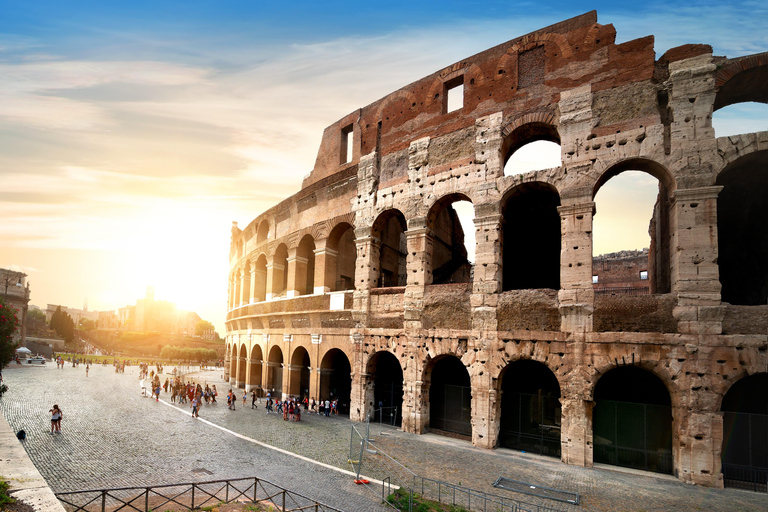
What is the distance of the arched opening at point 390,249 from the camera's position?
19922mm

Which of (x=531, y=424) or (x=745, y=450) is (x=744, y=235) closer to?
(x=745, y=450)

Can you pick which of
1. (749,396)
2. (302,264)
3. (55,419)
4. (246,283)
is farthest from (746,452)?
(246,283)

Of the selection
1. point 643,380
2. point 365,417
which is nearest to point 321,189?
point 365,417

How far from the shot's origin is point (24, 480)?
8719 mm

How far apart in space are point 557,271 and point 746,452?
392 inches

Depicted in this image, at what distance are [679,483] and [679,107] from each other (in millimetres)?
10238

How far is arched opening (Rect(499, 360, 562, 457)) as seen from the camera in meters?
14.8

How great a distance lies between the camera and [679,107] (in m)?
13.1

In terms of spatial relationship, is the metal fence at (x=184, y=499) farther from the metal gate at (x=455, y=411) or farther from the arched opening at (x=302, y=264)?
the arched opening at (x=302, y=264)

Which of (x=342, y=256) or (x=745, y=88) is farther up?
(x=745, y=88)

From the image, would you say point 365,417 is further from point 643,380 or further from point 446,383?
point 643,380

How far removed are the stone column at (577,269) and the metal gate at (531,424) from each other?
2.92 m

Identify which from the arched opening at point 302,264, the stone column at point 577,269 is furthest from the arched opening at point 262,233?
the stone column at point 577,269

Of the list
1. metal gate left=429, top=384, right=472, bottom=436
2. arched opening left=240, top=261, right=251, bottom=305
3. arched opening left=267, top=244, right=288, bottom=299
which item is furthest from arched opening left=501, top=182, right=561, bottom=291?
arched opening left=240, top=261, right=251, bottom=305
